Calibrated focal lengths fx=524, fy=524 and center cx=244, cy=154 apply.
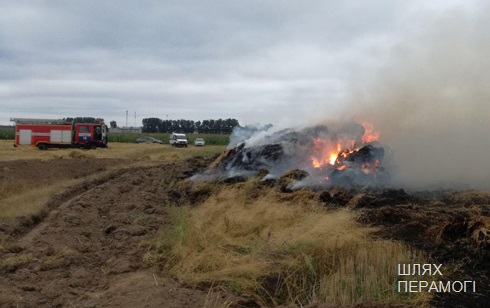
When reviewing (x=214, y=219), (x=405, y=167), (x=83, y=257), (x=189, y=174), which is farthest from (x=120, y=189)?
(x=405, y=167)

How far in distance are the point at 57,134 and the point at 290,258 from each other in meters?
45.1

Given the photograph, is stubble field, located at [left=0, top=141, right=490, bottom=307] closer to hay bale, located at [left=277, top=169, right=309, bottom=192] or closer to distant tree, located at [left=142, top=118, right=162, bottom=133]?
hay bale, located at [left=277, top=169, right=309, bottom=192]

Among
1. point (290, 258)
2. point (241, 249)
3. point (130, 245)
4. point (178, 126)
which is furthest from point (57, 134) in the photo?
point (178, 126)

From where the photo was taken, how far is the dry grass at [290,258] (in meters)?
7.00

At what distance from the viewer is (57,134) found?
49.1 metres

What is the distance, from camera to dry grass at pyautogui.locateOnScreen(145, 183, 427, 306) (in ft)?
23.0

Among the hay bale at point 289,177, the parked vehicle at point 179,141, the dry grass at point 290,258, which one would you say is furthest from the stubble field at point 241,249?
the parked vehicle at point 179,141

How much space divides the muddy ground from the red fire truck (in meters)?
34.3

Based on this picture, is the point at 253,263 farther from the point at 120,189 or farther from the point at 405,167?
the point at 405,167

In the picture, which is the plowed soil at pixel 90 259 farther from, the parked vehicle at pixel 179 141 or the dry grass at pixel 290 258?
the parked vehicle at pixel 179 141

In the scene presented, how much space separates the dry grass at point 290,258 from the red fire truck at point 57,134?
136 ft

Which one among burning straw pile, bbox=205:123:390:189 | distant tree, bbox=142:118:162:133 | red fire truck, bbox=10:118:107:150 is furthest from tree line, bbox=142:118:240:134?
burning straw pile, bbox=205:123:390:189

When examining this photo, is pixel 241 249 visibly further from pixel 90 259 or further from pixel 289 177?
pixel 289 177

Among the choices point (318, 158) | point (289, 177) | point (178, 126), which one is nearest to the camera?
point (289, 177)
